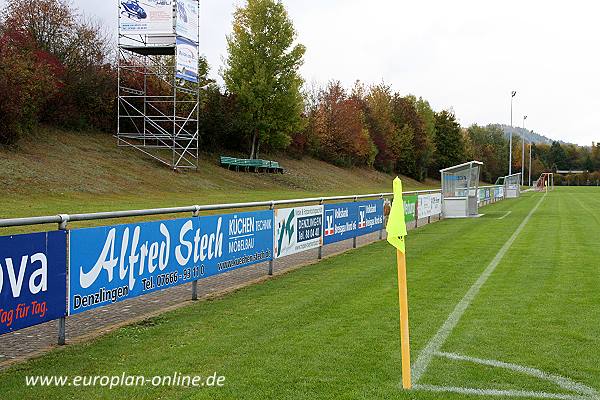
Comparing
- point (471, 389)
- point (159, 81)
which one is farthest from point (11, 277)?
point (159, 81)

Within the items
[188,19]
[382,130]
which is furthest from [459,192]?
[382,130]

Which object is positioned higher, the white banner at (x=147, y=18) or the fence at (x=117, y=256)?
the white banner at (x=147, y=18)

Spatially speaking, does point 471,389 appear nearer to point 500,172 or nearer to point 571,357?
point 571,357

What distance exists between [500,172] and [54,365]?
422 feet

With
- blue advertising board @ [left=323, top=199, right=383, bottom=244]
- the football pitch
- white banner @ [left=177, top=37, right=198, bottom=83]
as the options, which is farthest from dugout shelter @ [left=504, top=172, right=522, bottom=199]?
the football pitch

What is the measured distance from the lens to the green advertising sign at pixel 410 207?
2108 cm

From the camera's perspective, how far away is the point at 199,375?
5.23 metres

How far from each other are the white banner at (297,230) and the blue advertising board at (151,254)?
1.05m

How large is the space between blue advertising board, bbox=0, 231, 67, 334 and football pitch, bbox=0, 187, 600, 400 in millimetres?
433

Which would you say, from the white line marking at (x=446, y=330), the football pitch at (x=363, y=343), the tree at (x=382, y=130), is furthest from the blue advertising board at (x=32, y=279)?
the tree at (x=382, y=130)

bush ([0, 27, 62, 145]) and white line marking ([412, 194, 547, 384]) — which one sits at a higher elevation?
bush ([0, 27, 62, 145])

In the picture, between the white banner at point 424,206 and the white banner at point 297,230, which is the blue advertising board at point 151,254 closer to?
the white banner at point 297,230

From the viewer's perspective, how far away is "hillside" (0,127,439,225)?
78.4 ft

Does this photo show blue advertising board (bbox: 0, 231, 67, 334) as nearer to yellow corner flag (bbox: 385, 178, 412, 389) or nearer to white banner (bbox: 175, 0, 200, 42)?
yellow corner flag (bbox: 385, 178, 412, 389)
